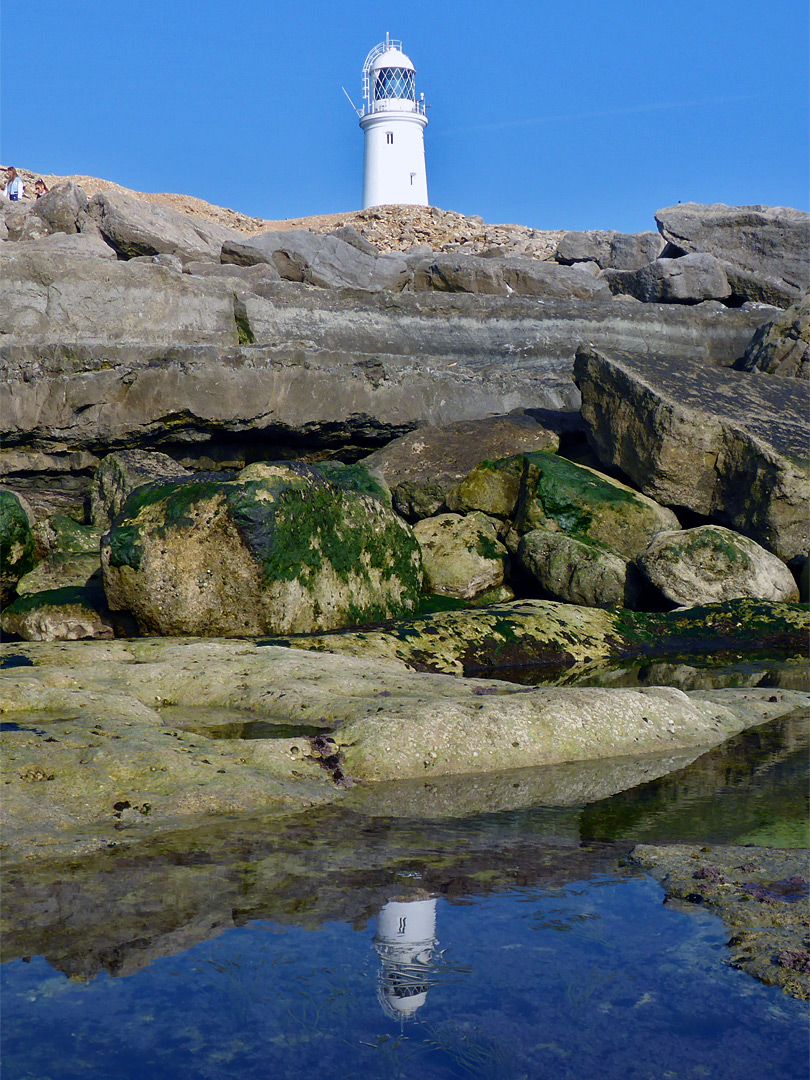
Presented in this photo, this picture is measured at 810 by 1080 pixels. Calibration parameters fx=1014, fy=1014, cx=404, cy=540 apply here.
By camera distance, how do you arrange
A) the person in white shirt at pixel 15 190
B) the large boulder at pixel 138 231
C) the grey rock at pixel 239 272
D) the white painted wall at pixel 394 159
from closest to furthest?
the grey rock at pixel 239 272 < the large boulder at pixel 138 231 < the person in white shirt at pixel 15 190 < the white painted wall at pixel 394 159

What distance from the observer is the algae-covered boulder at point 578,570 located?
12.4 meters

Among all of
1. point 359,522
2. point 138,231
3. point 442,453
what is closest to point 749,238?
point 442,453

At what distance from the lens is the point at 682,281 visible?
2256 centimetres

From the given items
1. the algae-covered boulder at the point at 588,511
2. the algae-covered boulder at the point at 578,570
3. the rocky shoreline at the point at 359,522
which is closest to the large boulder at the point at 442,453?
the rocky shoreline at the point at 359,522

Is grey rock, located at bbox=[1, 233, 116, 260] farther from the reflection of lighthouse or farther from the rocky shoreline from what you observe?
the reflection of lighthouse

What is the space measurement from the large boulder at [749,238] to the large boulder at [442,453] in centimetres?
1283

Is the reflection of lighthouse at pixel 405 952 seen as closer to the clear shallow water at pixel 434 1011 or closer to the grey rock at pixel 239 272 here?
the clear shallow water at pixel 434 1011

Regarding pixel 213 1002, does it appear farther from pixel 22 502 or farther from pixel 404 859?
pixel 22 502

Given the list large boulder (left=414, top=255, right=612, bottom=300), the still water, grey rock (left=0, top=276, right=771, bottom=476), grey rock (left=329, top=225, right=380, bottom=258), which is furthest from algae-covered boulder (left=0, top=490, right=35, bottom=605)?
grey rock (left=329, top=225, right=380, bottom=258)

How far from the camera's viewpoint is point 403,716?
20.9ft

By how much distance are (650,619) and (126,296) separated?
9.70 metres

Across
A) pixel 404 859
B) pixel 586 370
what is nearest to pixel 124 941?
pixel 404 859

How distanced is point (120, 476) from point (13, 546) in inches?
95.7

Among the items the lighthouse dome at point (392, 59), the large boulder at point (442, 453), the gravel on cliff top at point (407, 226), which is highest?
the lighthouse dome at point (392, 59)
